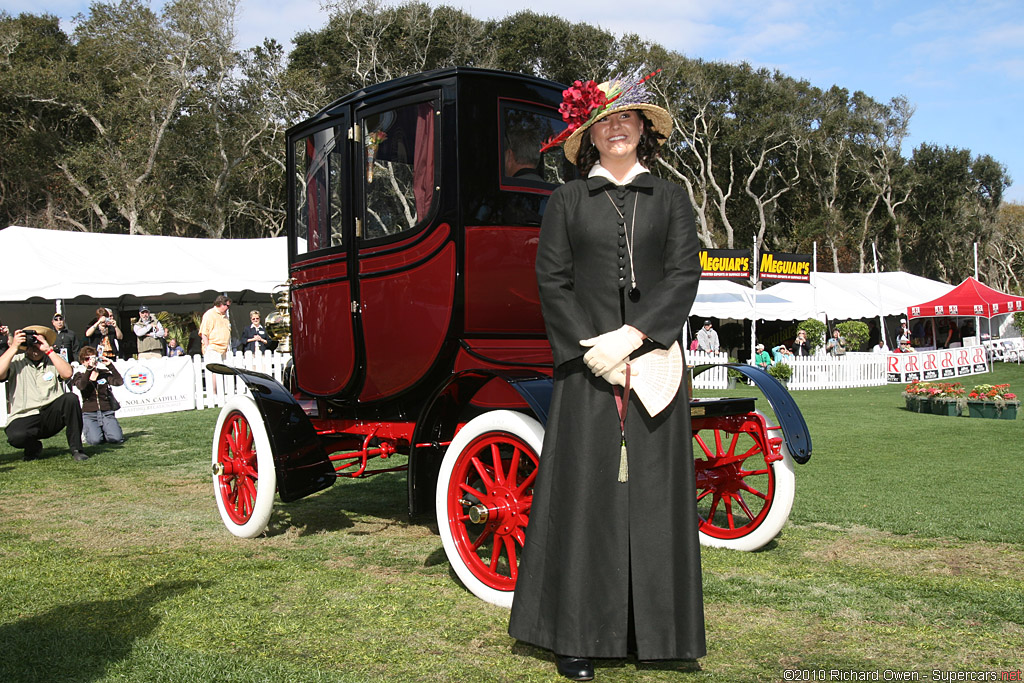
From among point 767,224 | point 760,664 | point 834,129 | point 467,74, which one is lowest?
point 760,664

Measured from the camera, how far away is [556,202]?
308 centimetres

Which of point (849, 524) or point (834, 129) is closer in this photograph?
point (849, 524)

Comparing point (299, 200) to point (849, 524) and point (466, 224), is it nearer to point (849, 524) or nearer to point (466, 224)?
point (466, 224)

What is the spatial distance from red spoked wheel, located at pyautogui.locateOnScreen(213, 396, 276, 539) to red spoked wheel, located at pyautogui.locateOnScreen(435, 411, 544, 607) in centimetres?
134

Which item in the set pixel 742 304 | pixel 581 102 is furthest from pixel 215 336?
pixel 742 304

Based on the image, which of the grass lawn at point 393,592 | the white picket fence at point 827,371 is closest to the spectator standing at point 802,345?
the white picket fence at point 827,371

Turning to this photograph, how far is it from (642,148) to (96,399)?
8.40 m

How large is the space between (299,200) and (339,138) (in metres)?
0.69

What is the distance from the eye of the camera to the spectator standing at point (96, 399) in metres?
9.27

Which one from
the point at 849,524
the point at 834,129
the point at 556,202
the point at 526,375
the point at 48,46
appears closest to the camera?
the point at 556,202

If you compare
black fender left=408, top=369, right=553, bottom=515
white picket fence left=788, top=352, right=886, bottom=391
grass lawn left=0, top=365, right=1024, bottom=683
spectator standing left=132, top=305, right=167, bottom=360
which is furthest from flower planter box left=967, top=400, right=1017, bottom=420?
spectator standing left=132, top=305, right=167, bottom=360

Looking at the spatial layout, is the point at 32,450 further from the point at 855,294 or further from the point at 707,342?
the point at 855,294

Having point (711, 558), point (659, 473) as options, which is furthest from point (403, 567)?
point (659, 473)

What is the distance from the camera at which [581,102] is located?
122 inches
